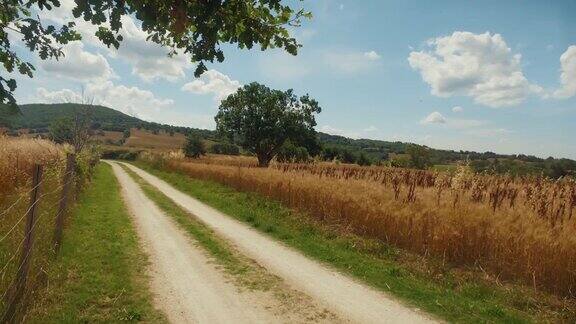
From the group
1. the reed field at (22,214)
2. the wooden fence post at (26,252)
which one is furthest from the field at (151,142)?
the wooden fence post at (26,252)

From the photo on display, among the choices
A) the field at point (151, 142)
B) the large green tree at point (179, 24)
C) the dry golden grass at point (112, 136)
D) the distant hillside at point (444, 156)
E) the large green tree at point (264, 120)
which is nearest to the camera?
the large green tree at point (179, 24)

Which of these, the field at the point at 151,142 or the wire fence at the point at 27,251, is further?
the field at the point at 151,142

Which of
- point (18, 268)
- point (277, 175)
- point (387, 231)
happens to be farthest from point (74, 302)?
point (277, 175)

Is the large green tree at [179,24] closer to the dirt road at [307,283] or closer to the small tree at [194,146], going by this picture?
the dirt road at [307,283]

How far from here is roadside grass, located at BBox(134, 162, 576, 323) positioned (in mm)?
7758

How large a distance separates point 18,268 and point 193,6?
4734 millimetres

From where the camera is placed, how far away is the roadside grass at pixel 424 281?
776 centimetres

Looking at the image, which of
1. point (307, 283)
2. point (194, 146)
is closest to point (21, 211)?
point (307, 283)

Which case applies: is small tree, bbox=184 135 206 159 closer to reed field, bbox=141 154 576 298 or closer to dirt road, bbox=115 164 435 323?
reed field, bbox=141 154 576 298

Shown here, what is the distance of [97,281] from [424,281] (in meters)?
6.75

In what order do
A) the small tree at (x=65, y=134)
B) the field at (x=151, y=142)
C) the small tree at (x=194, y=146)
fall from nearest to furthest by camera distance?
the small tree at (x=65, y=134), the small tree at (x=194, y=146), the field at (x=151, y=142)

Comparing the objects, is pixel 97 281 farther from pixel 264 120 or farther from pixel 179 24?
pixel 264 120

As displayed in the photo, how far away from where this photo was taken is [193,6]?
4125mm

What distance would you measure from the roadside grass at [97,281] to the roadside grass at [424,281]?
4474 mm
